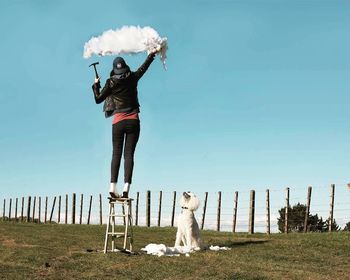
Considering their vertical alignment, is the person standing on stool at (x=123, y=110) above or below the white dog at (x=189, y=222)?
above

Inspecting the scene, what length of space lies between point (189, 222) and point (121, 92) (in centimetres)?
402

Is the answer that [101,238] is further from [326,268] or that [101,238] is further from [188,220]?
[326,268]

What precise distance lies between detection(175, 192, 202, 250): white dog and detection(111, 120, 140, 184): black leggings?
5.92ft

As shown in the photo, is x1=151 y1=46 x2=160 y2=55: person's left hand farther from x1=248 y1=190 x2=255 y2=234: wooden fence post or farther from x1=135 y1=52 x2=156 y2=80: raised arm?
x1=248 y1=190 x2=255 y2=234: wooden fence post

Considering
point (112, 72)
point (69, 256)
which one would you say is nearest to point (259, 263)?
point (69, 256)

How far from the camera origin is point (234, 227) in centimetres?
3322

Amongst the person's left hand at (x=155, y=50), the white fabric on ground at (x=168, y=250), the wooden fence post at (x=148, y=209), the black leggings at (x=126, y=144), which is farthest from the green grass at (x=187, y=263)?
the wooden fence post at (x=148, y=209)

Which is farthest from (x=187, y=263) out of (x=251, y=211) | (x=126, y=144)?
(x=251, y=211)

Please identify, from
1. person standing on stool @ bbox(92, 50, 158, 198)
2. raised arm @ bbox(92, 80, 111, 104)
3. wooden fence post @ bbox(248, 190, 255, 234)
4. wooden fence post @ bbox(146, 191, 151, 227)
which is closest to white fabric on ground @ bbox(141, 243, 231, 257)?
person standing on stool @ bbox(92, 50, 158, 198)

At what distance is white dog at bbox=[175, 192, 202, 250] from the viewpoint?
14414 mm

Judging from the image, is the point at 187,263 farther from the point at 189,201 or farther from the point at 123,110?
the point at 123,110

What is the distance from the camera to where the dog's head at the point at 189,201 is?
47.2 feet

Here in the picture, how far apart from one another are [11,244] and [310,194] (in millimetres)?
19263

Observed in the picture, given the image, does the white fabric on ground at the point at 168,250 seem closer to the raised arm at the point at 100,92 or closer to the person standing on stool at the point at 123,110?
the person standing on stool at the point at 123,110
